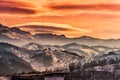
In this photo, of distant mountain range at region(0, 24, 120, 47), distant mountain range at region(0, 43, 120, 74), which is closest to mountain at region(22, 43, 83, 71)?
distant mountain range at region(0, 43, 120, 74)

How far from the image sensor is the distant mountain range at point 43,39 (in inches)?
247

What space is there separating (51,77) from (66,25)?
87 cm

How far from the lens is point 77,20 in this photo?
21.3 ft

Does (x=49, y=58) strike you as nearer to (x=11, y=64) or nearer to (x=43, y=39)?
(x=43, y=39)

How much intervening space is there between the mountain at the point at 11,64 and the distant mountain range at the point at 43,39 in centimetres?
21

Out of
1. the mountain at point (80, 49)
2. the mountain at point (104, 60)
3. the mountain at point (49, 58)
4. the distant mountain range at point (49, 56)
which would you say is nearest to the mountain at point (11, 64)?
the distant mountain range at point (49, 56)

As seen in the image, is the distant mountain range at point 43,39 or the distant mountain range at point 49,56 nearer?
the distant mountain range at point 49,56

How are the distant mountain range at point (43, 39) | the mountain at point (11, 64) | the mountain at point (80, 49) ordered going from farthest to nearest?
the mountain at point (80, 49)
the distant mountain range at point (43, 39)
the mountain at point (11, 64)

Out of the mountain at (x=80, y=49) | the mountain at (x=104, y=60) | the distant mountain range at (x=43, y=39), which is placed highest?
the distant mountain range at (x=43, y=39)

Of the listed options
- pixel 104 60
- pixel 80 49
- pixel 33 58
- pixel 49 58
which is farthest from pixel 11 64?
pixel 104 60

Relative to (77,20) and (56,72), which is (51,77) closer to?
(56,72)

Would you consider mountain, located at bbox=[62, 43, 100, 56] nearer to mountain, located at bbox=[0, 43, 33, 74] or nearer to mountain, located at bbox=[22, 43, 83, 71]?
mountain, located at bbox=[22, 43, 83, 71]

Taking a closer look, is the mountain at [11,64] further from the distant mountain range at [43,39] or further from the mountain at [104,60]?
the mountain at [104,60]

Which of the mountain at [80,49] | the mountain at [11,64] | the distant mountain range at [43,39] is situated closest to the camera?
the mountain at [11,64]
